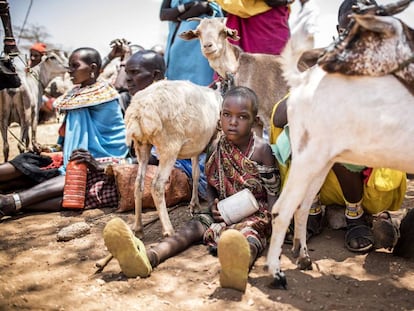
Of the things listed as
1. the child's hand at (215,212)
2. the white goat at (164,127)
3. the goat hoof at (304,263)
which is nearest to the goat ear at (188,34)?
the white goat at (164,127)

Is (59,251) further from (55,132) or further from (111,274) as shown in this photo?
(55,132)

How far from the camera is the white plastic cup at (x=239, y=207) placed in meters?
2.97

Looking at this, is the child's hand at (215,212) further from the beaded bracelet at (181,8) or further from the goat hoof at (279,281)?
the beaded bracelet at (181,8)

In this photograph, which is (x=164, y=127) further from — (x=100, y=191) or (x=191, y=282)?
(x=100, y=191)

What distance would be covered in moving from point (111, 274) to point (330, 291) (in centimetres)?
129

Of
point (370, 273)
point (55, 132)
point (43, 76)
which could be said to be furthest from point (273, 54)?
point (43, 76)

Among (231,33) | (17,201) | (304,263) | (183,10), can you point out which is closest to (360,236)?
(304,263)

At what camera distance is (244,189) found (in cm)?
304

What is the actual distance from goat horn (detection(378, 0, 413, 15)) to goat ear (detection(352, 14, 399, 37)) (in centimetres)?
12

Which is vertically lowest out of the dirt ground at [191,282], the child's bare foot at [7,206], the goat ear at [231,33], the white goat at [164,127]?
the child's bare foot at [7,206]

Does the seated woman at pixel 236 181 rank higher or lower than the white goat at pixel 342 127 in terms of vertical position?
lower

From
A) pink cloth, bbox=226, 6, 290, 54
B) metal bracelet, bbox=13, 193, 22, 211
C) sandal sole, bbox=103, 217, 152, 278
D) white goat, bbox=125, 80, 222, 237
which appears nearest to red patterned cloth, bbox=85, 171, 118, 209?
metal bracelet, bbox=13, 193, 22, 211

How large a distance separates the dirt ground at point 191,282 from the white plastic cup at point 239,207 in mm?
304

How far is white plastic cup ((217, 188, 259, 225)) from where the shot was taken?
9.74ft
